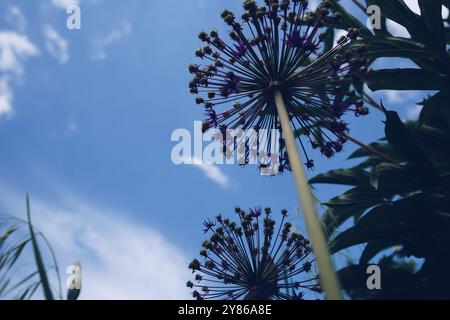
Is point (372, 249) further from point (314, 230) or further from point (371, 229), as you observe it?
point (314, 230)

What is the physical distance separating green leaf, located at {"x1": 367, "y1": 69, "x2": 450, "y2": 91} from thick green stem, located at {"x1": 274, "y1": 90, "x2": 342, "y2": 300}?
2659 millimetres

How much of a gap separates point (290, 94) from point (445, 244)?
2866mm

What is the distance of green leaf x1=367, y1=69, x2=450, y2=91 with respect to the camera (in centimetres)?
616

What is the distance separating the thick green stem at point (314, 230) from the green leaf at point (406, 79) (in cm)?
266

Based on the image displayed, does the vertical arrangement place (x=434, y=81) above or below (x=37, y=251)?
above

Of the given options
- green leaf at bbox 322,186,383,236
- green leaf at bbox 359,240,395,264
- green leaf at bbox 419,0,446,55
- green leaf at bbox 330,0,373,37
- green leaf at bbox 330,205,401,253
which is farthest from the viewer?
green leaf at bbox 330,0,373,37

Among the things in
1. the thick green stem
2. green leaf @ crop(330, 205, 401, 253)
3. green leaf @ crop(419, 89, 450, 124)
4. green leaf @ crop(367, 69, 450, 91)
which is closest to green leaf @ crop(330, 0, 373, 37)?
green leaf @ crop(367, 69, 450, 91)

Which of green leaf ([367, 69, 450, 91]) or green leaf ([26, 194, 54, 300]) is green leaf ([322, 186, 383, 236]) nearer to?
green leaf ([367, 69, 450, 91])

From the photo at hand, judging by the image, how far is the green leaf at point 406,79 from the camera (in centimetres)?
616

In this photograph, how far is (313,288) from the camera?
5.56 m
